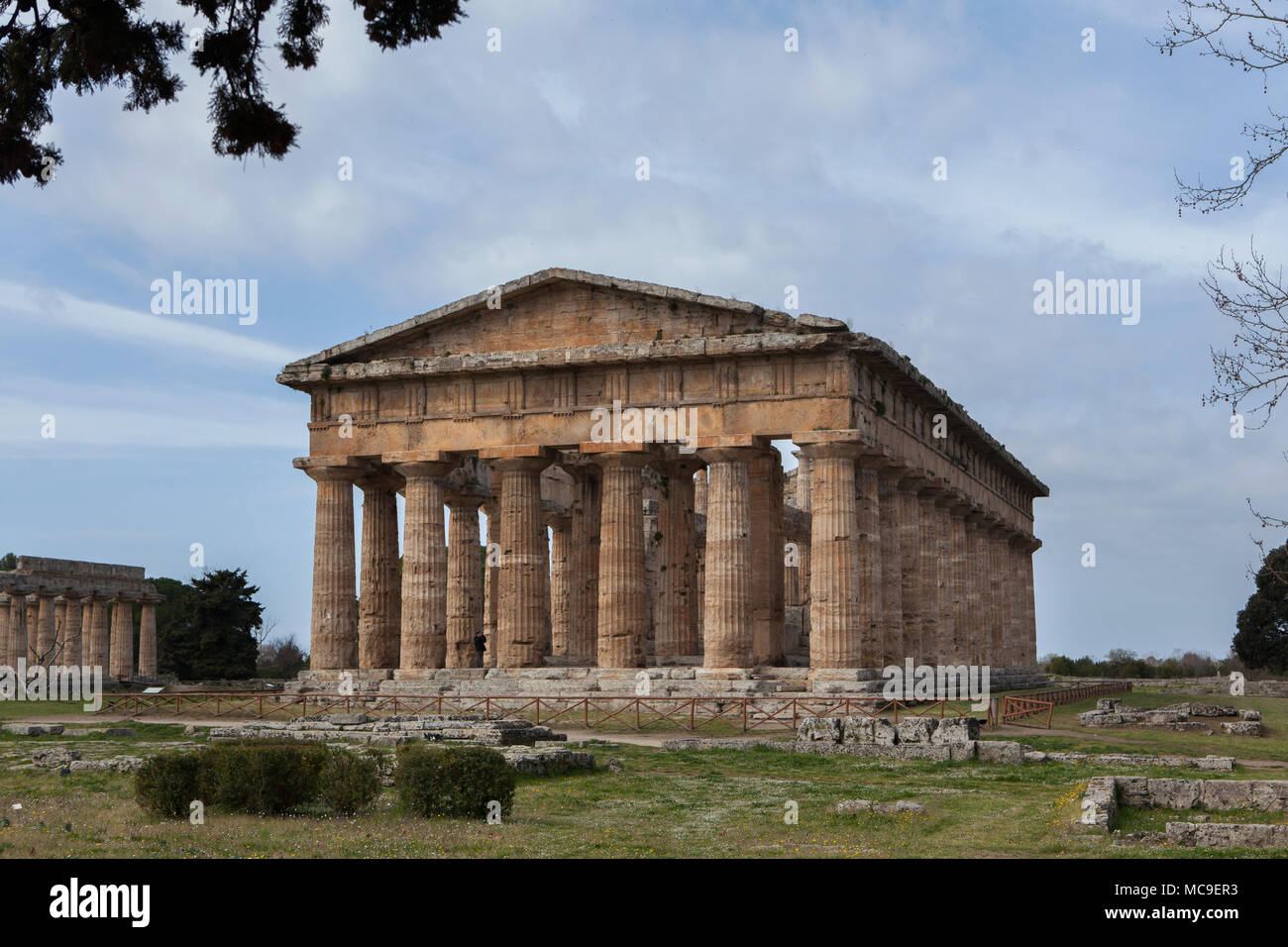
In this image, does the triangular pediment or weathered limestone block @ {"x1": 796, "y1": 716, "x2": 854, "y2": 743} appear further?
the triangular pediment

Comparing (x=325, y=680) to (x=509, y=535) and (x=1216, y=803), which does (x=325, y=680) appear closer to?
(x=509, y=535)

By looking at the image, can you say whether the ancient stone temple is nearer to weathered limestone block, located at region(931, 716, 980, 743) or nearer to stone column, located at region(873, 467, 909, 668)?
stone column, located at region(873, 467, 909, 668)

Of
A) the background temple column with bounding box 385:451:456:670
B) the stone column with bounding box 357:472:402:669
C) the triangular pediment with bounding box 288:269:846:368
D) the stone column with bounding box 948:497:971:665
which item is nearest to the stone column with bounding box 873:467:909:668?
the triangular pediment with bounding box 288:269:846:368

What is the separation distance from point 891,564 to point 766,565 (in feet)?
11.7

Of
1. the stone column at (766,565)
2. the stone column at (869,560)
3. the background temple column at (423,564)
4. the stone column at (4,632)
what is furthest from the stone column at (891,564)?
the stone column at (4,632)

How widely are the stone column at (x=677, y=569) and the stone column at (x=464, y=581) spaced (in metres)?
5.61

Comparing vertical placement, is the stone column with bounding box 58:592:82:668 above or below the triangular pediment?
below

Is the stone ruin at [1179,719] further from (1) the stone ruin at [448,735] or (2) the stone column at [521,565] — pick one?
(2) the stone column at [521,565]

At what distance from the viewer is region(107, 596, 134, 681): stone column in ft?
199

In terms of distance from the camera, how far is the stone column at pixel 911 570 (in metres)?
40.4

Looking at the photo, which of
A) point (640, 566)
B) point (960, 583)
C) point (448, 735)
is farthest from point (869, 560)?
point (448, 735)

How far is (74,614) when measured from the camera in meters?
60.8

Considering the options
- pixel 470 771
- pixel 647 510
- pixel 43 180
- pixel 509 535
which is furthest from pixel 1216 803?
pixel 647 510

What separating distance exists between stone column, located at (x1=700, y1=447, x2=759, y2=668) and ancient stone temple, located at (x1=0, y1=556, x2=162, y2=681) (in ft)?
109
